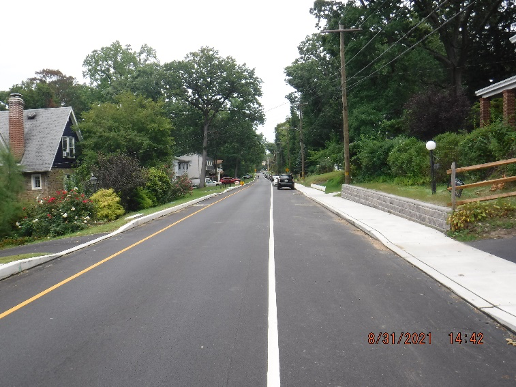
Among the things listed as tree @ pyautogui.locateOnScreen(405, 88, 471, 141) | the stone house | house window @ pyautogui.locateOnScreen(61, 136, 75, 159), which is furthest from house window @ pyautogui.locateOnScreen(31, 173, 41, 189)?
tree @ pyautogui.locateOnScreen(405, 88, 471, 141)

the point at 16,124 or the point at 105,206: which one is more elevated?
the point at 16,124

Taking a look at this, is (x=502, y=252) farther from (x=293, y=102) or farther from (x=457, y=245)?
(x=293, y=102)

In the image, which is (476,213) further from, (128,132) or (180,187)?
(128,132)

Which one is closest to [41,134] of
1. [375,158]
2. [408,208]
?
[375,158]

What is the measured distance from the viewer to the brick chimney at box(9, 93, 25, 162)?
3316cm

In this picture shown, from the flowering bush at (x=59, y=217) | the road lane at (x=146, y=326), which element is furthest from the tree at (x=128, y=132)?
the road lane at (x=146, y=326)

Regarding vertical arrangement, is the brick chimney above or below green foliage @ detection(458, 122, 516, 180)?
above

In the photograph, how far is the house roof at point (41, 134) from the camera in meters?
33.8

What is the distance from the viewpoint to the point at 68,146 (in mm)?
36562

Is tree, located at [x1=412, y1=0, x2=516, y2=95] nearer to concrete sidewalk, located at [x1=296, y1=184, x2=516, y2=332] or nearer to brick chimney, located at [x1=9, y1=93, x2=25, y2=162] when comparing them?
concrete sidewalk, located at [x1=296, y1=184, x2=516, y2=332]

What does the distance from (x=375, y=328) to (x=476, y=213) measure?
684cm

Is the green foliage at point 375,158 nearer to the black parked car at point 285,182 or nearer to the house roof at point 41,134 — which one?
the black parked car at point 285,182

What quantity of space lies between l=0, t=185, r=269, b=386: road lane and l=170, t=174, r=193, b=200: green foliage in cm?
2337

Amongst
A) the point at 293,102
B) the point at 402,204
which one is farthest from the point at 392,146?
the point at 293,102
